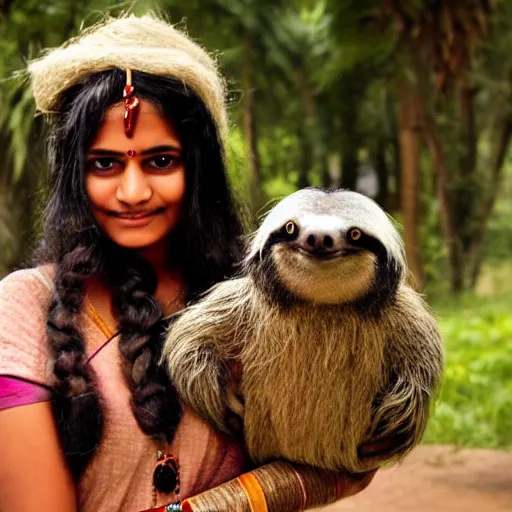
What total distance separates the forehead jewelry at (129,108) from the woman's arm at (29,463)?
1.62ft

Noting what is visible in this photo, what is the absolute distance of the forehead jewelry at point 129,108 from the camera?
4.81ft

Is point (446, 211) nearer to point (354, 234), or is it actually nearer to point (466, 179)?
point (466, 179)

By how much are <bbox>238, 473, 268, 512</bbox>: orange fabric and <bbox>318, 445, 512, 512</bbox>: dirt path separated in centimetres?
204

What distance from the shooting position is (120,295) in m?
1.53

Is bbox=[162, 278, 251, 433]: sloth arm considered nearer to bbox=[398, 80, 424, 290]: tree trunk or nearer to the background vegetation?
the background vegetation

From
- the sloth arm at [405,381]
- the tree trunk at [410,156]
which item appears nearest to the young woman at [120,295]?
the sloth arm at [405,381]

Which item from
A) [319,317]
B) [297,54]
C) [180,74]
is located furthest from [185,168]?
[297,54]

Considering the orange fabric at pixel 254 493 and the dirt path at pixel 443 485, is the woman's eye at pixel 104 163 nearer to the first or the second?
the orange fabric at pixel 254 493

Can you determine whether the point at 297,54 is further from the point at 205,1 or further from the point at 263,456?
the point at 263,456

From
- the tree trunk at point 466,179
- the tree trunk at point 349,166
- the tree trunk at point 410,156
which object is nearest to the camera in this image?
the tree trunk at point 410,156

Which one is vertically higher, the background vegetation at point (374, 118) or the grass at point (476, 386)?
the background vegetation at point (374, 118)

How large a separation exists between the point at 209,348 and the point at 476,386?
3590mm

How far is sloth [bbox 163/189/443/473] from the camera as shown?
147 centimetres

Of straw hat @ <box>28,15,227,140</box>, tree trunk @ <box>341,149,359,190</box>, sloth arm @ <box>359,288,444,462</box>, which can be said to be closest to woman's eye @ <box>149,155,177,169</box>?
straw hat @ <box>28,15,227,140</box>
